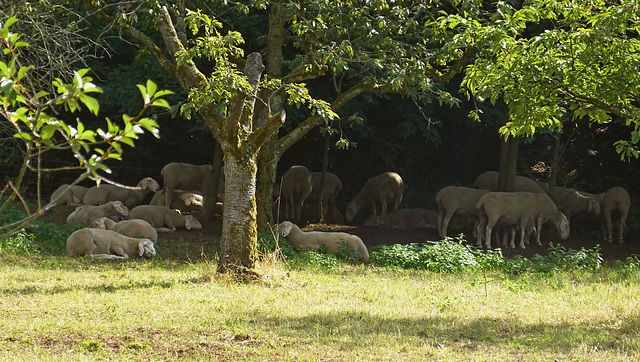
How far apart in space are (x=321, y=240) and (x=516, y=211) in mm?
5978

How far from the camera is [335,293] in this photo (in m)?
9.97

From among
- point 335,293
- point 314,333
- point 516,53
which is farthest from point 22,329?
point 516,53

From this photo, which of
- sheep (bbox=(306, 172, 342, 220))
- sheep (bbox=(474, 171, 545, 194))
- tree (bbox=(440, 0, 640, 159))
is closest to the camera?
tree (bbox=(440, 0, 640, 159))

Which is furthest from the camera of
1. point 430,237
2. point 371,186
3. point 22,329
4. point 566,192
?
point 371,186

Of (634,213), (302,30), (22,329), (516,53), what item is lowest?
(22,329)

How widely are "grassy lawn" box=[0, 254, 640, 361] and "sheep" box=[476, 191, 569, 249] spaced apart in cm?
546

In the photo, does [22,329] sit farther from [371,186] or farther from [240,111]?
[371,186]

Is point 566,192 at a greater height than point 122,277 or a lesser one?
greater

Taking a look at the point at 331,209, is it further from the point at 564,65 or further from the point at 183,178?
the point at 564,65

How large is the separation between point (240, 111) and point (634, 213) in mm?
16122

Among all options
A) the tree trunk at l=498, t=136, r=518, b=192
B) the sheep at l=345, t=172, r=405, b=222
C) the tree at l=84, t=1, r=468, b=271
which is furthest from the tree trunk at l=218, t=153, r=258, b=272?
the sheep at l=345, t=172, r=405, b=222

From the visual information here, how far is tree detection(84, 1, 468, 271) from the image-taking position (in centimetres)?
989

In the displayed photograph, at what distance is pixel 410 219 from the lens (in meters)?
21.8

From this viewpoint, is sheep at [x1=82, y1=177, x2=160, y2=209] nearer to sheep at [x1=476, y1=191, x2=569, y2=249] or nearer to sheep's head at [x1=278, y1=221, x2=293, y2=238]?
sheep's head at [x1=278, y1=221, x2=293, y2=238]
